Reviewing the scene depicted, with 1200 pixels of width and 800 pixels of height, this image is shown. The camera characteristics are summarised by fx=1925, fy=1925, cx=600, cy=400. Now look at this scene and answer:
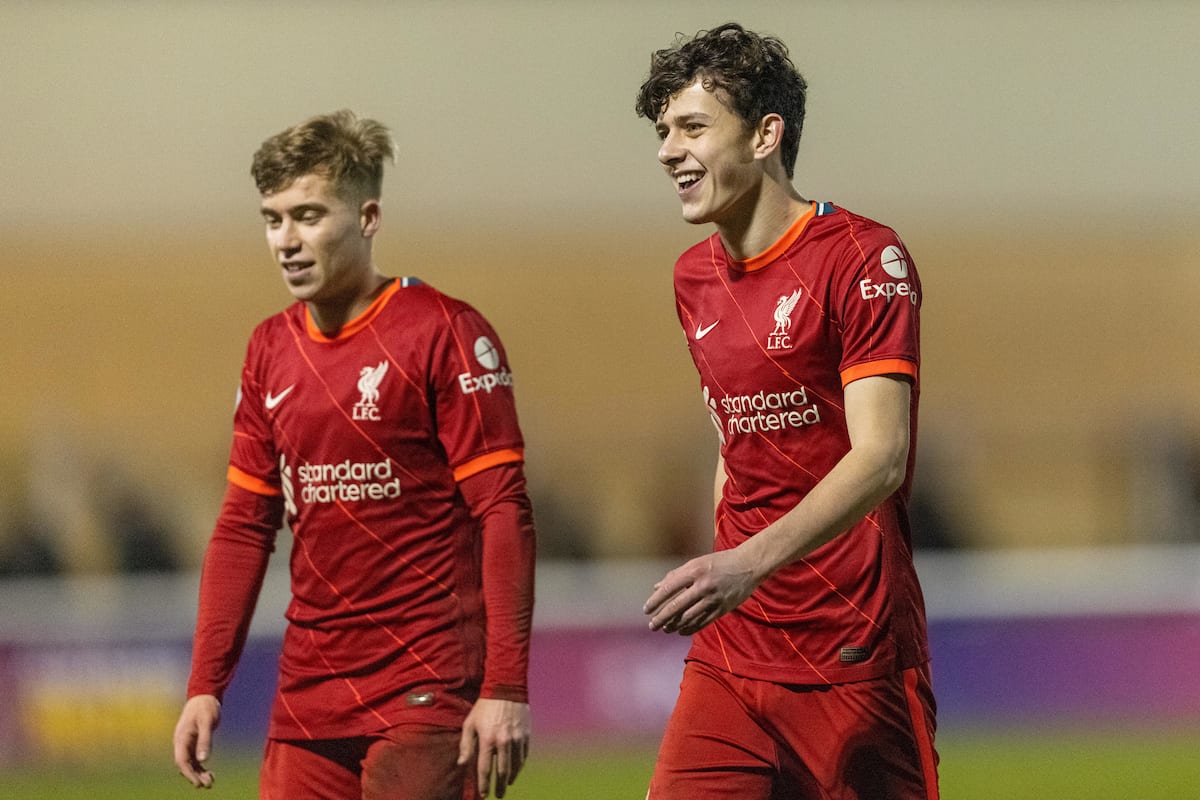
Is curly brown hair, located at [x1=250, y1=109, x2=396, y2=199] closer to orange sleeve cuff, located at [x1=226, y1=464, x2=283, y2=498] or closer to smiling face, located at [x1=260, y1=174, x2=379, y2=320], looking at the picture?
smiling face, located at [x1=260, y1=174, x2=379, y2=320]

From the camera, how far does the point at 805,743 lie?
13.7 ft

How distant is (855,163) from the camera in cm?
1709

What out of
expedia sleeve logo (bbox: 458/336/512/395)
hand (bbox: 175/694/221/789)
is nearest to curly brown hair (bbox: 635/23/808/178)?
expedia sleeve logo (bbox: 458/336/512/395)

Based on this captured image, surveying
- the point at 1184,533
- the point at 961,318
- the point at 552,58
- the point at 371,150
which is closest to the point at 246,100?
the point at 552,58

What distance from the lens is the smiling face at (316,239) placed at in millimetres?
4738

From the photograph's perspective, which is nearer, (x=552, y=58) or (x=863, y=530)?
(x=863, y=530)

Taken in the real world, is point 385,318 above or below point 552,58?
below

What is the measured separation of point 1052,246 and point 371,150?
45.4ft

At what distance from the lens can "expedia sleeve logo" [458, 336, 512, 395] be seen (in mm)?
4641

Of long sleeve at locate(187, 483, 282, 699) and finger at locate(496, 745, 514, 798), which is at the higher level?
long sleeve at locate(187, 483, 282, 699)

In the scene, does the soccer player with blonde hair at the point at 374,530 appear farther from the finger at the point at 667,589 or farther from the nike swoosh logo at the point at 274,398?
the finger at the point at 667,589

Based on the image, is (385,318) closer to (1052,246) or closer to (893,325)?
(893,325)

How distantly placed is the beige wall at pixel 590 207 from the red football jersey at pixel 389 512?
1144 centimetres

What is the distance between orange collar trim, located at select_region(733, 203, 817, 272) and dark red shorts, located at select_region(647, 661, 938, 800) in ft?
3.04
